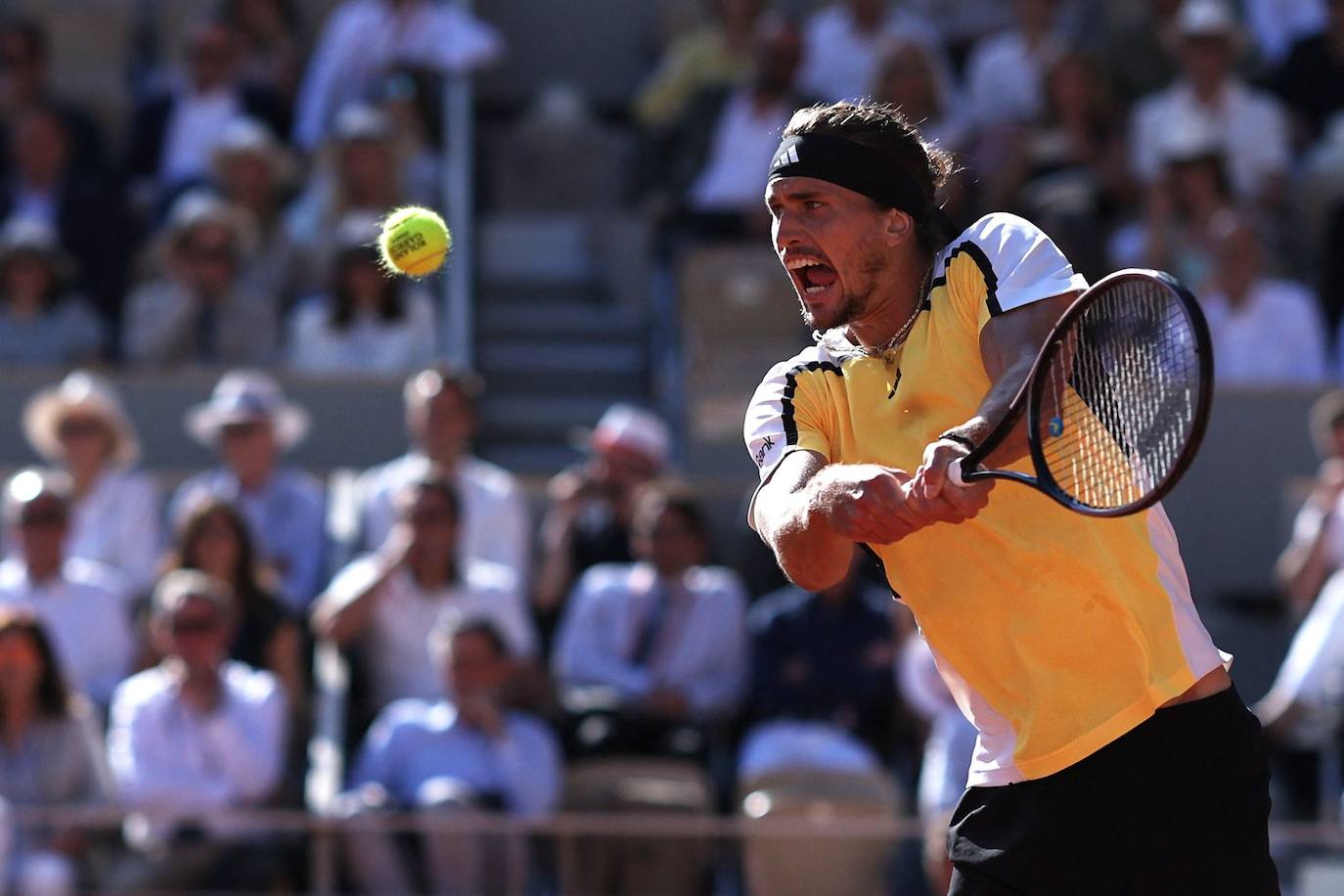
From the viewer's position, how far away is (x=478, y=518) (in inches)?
339

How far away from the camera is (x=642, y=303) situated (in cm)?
1107

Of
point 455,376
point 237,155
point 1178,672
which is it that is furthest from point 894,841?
point 237,155

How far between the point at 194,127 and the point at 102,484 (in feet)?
9.08

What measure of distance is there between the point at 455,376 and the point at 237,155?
2224mm

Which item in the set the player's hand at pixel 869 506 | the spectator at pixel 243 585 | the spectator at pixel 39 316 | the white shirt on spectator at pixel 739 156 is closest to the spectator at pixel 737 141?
the white shirt on spectator at pixel 739 156

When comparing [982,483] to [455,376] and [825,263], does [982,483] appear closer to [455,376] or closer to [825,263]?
[825,263]

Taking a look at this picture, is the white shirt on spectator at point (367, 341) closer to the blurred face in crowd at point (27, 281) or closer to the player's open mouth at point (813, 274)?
the blurred face in crowd at point (27, 281)

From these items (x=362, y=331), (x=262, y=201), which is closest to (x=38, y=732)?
(x=362, y=331)

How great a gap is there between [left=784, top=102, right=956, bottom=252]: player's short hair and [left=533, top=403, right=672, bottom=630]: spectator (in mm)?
4847

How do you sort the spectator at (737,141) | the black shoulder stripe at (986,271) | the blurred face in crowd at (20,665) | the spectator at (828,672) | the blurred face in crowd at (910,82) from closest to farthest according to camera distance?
the black shoulder stripe at (986,271), the blurred face in crowd at (20,665), the spectator at (828,672), the blurred face in crowd at (910,82), the spectator at (737,141)

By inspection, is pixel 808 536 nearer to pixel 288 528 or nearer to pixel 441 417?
pixel 441 417

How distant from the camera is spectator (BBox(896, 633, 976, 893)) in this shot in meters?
6.98

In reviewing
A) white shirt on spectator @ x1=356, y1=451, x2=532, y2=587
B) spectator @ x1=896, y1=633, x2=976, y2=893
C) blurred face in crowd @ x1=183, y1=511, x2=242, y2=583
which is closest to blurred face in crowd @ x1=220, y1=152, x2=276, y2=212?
white shirt on spectator @ x1=356, y1=451, x2=532, y2=587

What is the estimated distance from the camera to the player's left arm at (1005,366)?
3.27 metres
